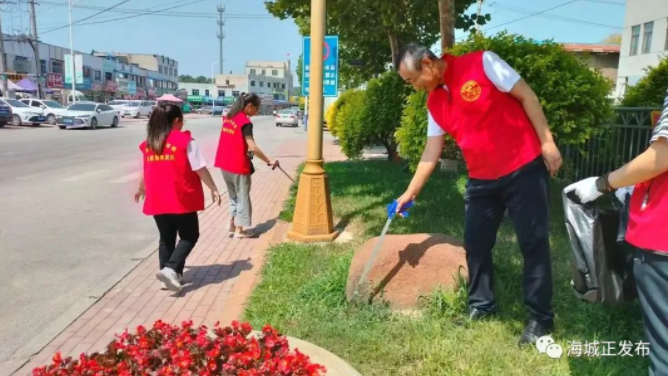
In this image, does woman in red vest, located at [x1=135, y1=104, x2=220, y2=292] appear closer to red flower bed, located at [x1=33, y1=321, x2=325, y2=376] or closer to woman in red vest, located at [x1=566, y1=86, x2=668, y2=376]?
red flower bed, located at [x1=33, y1=321, x2=325, y2=376]

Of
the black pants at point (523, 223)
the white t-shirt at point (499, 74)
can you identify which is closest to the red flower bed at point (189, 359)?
the black pants at point (523, 223)

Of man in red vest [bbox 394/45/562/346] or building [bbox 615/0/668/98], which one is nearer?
man in red vest [bbox 394/45/562/346]

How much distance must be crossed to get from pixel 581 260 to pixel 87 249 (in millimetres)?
5174

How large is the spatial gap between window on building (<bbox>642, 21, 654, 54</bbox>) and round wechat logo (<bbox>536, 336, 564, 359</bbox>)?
1285 inches

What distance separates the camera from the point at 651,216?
6.02 ft

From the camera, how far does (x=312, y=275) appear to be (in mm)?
4410

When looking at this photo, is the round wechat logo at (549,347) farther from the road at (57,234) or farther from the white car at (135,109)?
the white car at (135,109)

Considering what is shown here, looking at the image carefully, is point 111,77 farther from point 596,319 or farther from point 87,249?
point 596,319

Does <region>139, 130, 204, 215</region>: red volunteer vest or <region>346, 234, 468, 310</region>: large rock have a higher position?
<region>139, 130, 204, 215</region>: red volunteer vest

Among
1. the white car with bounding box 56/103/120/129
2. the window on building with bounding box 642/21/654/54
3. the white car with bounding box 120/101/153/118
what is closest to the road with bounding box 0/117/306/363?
the white car with bounding box 56/103/120/129

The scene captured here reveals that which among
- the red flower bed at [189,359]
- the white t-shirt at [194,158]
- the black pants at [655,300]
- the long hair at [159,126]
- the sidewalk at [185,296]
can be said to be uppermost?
the long hair at [159,126]

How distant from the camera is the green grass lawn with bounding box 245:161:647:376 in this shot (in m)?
2.80

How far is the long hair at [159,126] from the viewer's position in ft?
13.5

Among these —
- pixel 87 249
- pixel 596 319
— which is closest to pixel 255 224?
pixel 87 249
